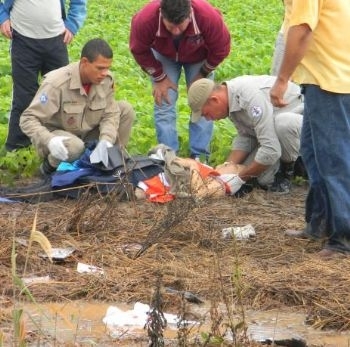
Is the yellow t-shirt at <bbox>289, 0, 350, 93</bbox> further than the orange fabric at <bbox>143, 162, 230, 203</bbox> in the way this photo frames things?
No

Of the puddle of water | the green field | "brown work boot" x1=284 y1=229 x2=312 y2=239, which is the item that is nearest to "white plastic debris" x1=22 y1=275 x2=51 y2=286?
the puddle of water

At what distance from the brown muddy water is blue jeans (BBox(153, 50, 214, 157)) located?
3350 mm

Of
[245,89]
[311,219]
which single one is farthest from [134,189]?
[311,219]

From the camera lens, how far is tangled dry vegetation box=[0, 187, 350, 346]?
5.04 m

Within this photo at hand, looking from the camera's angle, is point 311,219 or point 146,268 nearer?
point 146,268

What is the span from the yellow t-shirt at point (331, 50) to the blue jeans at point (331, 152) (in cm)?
6

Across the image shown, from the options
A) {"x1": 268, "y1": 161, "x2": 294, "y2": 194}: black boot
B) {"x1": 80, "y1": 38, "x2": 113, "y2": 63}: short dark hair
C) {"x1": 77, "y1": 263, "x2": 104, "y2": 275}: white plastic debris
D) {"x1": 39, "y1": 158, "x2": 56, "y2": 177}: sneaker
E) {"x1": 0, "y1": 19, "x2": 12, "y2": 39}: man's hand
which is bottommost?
{"x1": 39, "y1": 158, "x2": 56, "y2": 177}: sneaker

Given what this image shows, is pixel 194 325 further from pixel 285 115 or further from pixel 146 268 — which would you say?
pixel 285 115

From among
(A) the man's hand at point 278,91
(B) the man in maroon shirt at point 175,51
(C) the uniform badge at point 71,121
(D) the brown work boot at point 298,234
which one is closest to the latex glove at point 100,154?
(C) the uniform badge at point 71,121

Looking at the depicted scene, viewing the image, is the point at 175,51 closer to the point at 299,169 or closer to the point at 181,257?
the point at 299,169

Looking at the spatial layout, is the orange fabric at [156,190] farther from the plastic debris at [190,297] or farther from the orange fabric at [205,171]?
the plastic debris at [190,297]

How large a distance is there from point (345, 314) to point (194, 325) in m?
0.76

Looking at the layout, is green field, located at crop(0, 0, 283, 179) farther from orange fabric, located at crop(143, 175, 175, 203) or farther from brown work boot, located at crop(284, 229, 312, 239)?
brown work boot, located at crop(284, 229, 312, 239)

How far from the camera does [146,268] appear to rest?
5.48 m
